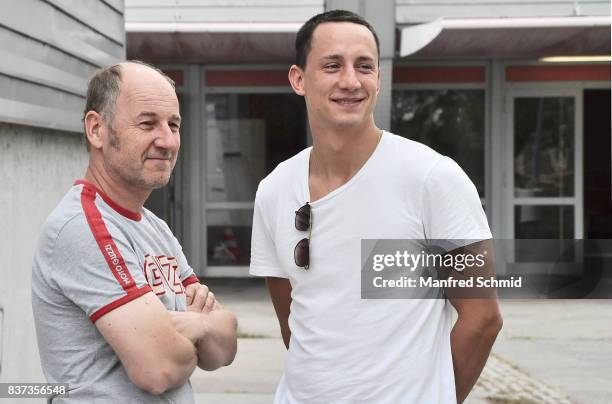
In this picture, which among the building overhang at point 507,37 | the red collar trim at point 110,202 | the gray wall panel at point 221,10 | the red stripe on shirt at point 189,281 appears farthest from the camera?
the gray wall panel at point 221,10

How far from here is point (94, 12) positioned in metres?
6.40

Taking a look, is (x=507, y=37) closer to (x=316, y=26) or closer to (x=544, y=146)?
(x=544, y=146)

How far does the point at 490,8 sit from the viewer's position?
1242cm

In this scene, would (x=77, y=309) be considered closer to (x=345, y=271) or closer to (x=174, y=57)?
(x=345, y=271)

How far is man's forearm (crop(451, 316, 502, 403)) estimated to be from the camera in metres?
2.46

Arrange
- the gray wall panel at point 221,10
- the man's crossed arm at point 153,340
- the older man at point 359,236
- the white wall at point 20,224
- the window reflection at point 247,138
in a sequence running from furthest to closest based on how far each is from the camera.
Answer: the window reflection at point 247,138, the gray wall panel at point 221,10, the white wall at point 20,224, the older man at point 359,236, the man's crossed arm at point 153,340

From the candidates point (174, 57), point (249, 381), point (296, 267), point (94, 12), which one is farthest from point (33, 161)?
point (174, 57)

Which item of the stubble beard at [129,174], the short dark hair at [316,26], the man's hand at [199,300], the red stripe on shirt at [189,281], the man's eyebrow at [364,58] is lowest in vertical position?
the man's hand at [199,300]

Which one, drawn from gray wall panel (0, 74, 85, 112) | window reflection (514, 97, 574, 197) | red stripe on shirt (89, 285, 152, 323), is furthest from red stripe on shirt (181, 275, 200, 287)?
window reflection (514, 97, 574, 197)

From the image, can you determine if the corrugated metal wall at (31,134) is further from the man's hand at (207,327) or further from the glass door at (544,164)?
the glass door at (544,164)

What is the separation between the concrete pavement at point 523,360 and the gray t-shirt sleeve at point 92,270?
14.7 feet

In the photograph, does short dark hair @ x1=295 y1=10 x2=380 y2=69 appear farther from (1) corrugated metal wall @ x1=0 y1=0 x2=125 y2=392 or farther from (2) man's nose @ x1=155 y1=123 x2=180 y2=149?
(1) corrugated metal wall @ x1=0 y1=0 x2=125 y2=392

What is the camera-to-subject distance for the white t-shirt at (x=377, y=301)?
2332 millimetres

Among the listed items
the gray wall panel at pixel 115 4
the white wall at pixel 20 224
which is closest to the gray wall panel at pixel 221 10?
the gray wall panel at pixel 115 4
